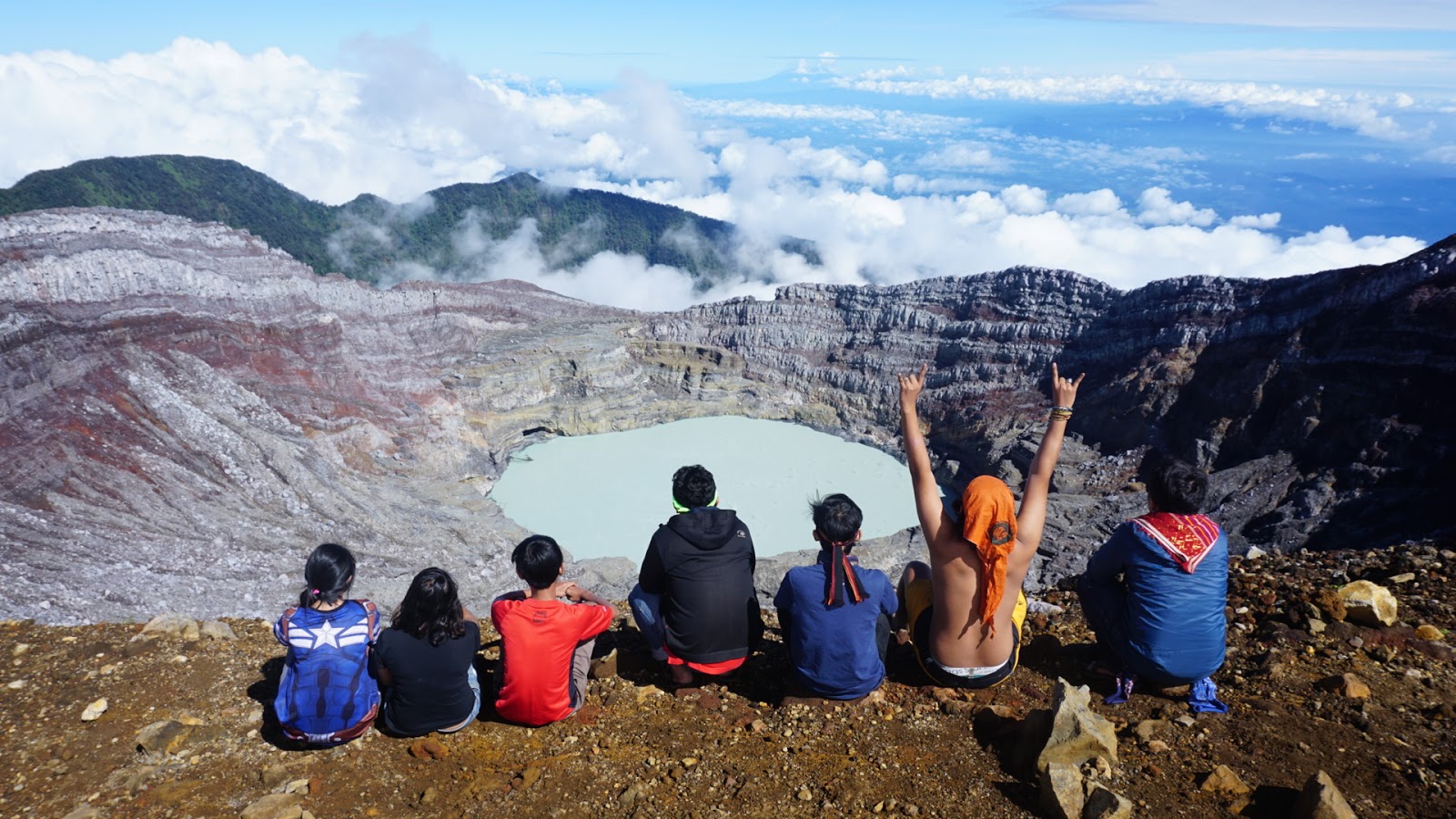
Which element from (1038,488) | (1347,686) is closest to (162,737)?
(1038,488)

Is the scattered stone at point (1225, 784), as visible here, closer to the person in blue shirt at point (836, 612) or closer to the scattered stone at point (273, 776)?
the person in blue shirt at point (836, 612)

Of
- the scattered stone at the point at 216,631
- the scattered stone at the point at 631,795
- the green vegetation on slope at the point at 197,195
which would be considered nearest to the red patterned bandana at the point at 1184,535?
the scattered stone at the point at 631,795

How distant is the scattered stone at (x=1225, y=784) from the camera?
4387mm

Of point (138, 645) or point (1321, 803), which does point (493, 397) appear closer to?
point (138, 645)

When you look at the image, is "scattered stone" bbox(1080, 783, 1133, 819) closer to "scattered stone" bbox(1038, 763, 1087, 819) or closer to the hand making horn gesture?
"scattered stone" bbox(1038, 763, 1087, 819)

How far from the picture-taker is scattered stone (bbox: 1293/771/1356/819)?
3.84 metres

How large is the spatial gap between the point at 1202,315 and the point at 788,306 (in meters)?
16.6

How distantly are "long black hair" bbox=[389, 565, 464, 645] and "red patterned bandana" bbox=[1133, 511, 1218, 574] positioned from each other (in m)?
4.54

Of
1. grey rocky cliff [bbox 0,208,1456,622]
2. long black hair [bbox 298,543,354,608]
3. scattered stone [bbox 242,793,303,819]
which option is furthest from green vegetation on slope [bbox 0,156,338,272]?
scattered stone [bbox 242,793,303,819]

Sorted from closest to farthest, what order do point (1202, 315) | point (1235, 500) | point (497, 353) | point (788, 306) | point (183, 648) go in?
point (183, 648), point (1235, 500), point (1202, 315), point (497, 353), point (788, 306)

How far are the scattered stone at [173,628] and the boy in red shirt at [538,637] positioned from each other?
335 cm

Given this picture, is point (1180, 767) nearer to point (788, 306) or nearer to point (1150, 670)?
point (1150, 670)

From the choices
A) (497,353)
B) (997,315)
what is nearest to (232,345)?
(497,353)

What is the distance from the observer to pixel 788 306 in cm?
3688
